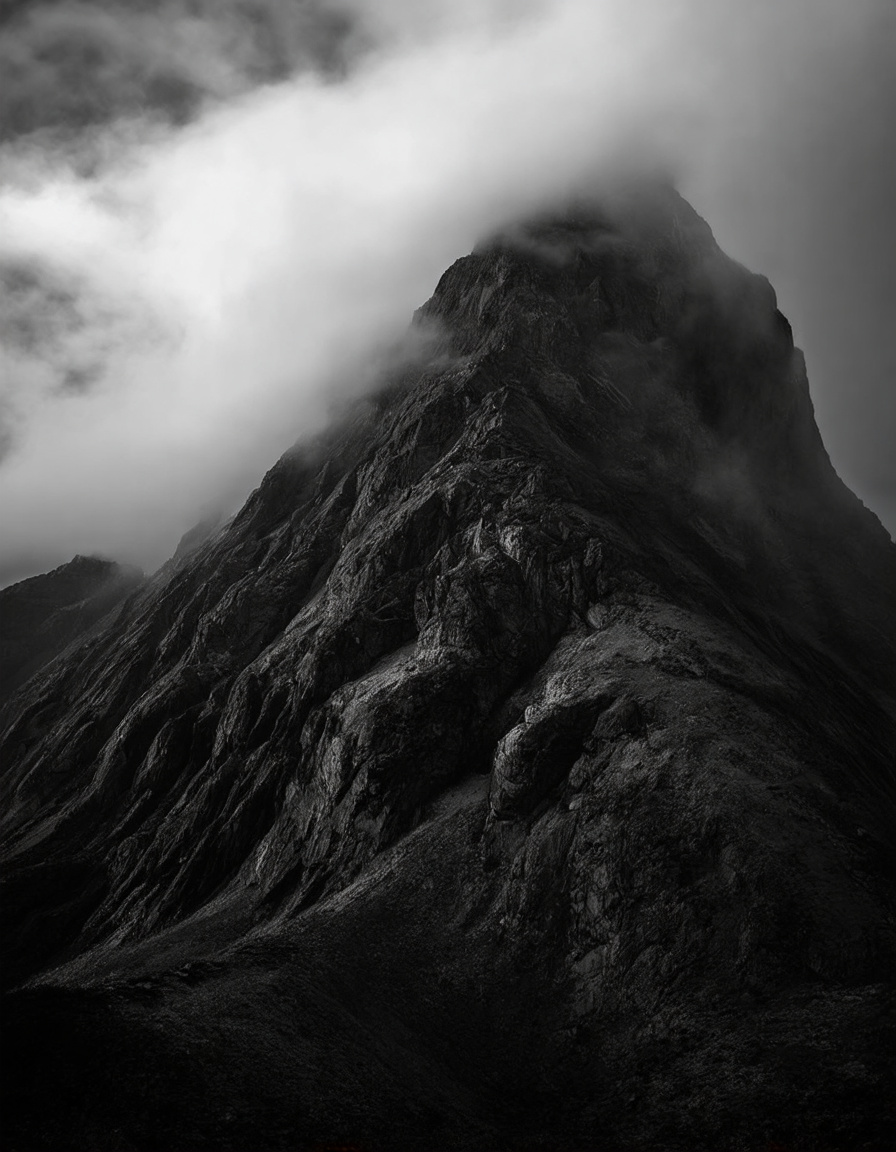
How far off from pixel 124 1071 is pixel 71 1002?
20.9ft

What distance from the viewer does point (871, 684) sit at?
10575 centimetres

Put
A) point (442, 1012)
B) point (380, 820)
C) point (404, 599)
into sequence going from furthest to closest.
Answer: point (404, 599) → point (380, 820) → point (442, 1012)

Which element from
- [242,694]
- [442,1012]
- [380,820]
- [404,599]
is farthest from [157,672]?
[442,1012]

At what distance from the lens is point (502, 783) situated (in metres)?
66.6

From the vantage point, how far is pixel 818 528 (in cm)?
14212

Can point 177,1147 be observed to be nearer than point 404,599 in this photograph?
Yes

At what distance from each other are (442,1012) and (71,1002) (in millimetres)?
22410

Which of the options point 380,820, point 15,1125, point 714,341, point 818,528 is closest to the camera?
point 15,1125

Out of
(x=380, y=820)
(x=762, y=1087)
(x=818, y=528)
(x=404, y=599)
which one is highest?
(x=818, y=528)

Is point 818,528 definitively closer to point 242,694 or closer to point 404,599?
point 404,599

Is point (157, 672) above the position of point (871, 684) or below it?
below

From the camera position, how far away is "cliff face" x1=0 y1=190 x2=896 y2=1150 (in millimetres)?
40312

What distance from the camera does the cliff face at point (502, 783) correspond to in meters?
40.3

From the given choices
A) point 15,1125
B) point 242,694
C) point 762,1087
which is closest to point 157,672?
point 242,694
